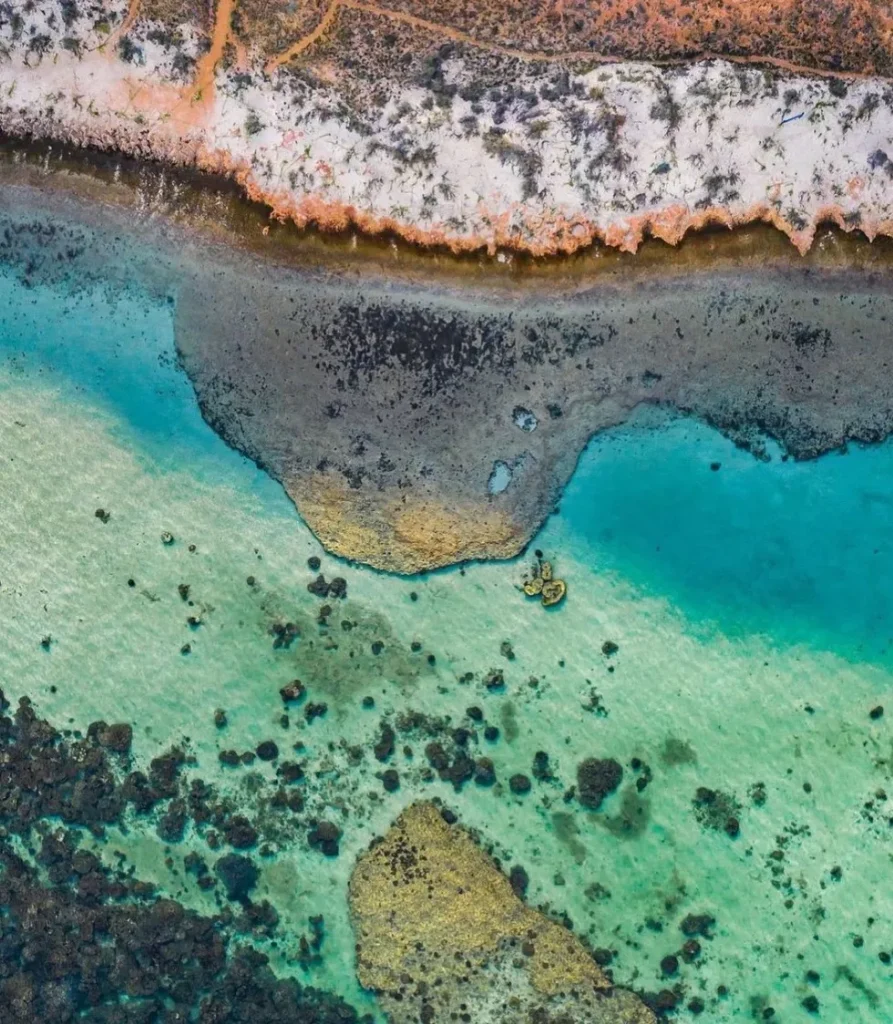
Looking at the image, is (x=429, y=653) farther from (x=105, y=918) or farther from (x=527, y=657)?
(x=105, y=918)

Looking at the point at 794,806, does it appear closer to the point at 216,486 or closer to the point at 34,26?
the point at 216,486

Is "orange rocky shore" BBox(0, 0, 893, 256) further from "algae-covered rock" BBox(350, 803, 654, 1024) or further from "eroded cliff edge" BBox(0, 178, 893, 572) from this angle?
"algae-covered rock" BBox(350, 803, 654, 1024)

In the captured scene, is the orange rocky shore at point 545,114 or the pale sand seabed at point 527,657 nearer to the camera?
the orange rocky shore at point 545,114

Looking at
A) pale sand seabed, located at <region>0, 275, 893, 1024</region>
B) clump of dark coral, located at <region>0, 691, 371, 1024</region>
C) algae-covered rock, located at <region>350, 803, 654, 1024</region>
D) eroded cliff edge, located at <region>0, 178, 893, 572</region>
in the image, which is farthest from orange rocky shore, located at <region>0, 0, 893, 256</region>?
algae-covered rock, located at <region>350, 803, 654, 1024</region>

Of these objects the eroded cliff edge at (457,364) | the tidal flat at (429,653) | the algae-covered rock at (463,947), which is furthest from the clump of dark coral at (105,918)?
the eroded cliff edge at (457,364)

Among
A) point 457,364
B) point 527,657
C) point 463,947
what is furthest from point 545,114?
point 463,947

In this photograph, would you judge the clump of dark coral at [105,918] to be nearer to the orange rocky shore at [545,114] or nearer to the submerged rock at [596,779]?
the submerged rock at [596,779]
